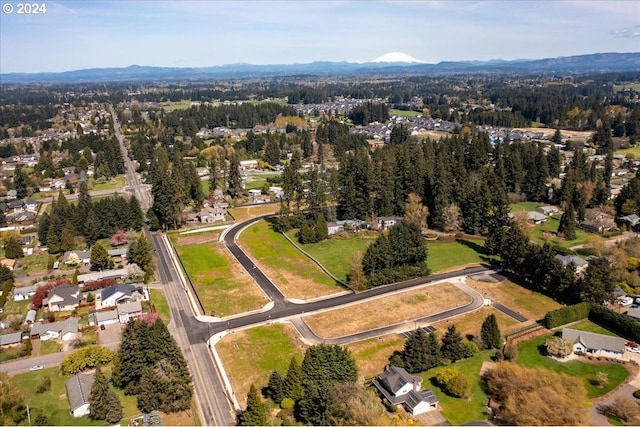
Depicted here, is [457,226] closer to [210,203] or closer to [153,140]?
[210,203]

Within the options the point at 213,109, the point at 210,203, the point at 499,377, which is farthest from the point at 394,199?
the point at 213,109

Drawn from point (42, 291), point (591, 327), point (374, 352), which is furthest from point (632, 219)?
point (42, 291)

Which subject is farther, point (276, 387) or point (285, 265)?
point (285, 265)

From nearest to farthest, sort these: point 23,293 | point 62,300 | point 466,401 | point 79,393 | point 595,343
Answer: point 466,401 < point 79,393 < point 595,343 < point 62,300 < point 23,293

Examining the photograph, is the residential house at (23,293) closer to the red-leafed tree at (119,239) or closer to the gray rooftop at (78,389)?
the red-leafed tree at (119,239)

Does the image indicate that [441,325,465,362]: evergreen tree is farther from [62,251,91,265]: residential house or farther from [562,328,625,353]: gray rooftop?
[62,251,91,265]: residential house

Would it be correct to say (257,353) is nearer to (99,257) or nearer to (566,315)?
(99,257)

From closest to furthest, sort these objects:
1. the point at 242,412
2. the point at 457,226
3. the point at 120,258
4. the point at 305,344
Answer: the point at 242,412, the point at 305,344, the point at 120,258, the point at 457,226

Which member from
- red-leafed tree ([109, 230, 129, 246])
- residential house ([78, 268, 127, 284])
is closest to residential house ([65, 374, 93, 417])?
residential house ([78, 268, 127, 284])
